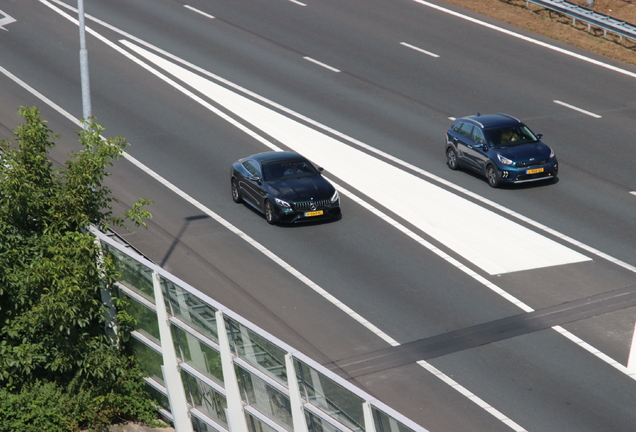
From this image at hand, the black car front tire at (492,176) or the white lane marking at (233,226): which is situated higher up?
the black car front tire at (492,176)

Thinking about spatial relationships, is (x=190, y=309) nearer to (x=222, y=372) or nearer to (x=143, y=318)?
(x=222, y=372)

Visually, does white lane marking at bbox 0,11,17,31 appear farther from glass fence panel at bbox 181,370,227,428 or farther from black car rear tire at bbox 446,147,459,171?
glass fence panel at bbox 181,370,227,428

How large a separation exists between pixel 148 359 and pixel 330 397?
461 centimetres

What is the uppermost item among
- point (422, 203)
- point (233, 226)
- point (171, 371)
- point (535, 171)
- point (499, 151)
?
point (499, 151)

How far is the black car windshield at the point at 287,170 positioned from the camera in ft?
70.7

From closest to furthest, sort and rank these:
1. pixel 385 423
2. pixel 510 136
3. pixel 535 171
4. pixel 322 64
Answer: pixel 385 423 < pixel 535 171 < pixel 510 136 < pixel 322 64

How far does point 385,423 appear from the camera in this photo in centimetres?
839

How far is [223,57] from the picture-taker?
110ft

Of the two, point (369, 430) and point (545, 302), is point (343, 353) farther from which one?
point (369, 430)

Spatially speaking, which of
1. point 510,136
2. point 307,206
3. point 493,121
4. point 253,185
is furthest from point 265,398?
point 493,121

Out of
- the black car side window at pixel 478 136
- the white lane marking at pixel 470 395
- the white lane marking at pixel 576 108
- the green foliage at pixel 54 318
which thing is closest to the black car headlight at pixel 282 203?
the black car side window at pixel 478 136

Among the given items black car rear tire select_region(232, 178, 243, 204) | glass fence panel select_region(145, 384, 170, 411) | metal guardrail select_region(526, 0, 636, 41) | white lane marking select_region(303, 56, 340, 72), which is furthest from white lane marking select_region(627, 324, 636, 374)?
metal guardrail select_region(526, 0, 636, 41)

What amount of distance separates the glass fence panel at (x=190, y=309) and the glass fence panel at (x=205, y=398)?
0.86 meters

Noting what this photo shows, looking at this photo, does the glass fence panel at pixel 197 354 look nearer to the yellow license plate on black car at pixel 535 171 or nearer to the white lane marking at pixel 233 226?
the white lane marking at pixel 233 226
